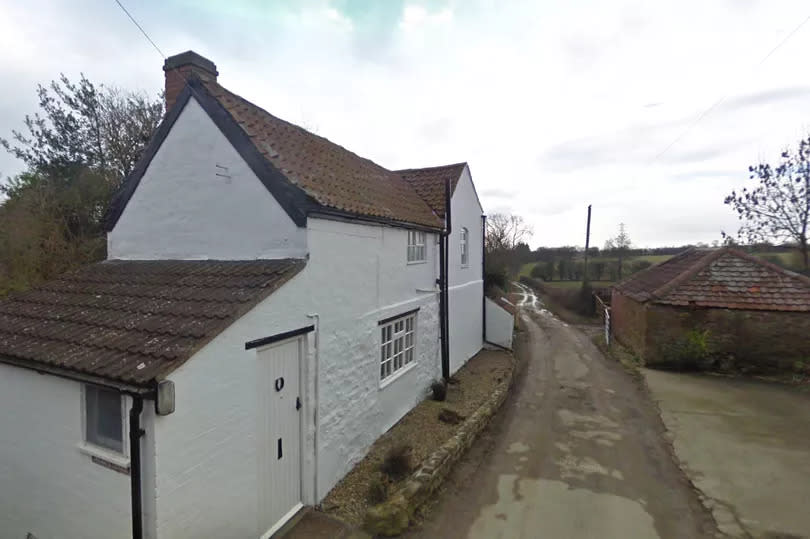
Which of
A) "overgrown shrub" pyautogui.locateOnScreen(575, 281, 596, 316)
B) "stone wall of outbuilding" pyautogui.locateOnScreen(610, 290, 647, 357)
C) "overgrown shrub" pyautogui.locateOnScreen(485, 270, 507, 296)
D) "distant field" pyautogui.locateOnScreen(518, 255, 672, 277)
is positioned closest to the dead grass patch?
"stone wall of outbuilding" pyautogui.locateOnScreen(610, 290, 647, 357)

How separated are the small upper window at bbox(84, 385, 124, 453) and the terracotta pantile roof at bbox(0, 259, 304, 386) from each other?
1.42 ft

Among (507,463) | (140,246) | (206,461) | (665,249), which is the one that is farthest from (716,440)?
(665,249)

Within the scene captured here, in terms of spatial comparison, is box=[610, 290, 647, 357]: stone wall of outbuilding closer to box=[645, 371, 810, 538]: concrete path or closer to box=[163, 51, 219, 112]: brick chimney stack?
box=[645, 371, 810, 538]: concrete path

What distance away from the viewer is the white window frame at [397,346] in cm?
887

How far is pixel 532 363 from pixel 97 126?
73.4ft

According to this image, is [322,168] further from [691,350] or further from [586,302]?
[586,302]

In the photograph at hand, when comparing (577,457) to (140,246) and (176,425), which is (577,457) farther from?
(140,246)

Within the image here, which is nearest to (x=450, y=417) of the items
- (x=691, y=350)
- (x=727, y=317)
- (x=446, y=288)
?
(x=446, y=288)

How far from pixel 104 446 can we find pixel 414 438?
224 inches

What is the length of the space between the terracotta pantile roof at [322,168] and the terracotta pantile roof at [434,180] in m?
0.99

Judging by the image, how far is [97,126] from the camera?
18.4 m

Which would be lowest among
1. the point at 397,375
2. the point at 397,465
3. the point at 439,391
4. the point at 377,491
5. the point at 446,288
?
the point at 439,391

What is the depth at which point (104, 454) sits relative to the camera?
4.04 metres

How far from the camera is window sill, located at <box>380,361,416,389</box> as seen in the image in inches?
337
